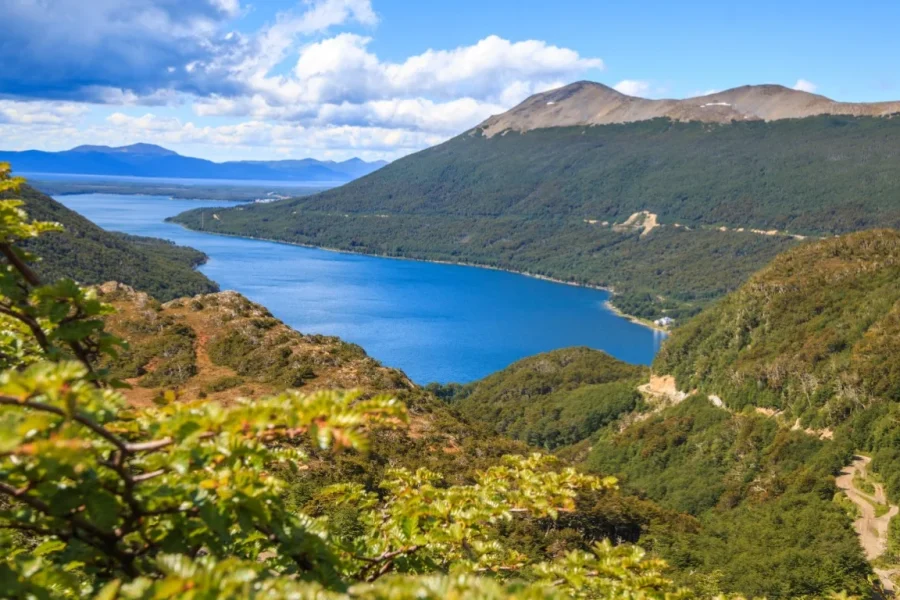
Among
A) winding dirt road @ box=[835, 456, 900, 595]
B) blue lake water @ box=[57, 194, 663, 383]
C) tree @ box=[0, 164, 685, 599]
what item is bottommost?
blue lake water @ box=[57, 194, 663, 383]

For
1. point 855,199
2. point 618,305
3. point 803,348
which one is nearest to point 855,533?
point 803,348

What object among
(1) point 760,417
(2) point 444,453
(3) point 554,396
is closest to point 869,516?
(1) point 760,417

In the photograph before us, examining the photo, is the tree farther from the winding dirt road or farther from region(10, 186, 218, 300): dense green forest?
region(10, 186, 218, 300): dense green forest

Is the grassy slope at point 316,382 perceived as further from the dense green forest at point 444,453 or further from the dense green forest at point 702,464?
the dense green forest at point 702,464

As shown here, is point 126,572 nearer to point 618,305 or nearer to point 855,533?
point 855,533

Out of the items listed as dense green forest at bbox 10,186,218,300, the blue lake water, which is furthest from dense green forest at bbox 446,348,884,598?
dense green forest at bbox 10,186,218,300

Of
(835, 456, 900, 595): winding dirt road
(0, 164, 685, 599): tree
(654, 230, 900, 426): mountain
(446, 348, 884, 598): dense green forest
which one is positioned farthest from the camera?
(654, 230, 900, 426): mountain

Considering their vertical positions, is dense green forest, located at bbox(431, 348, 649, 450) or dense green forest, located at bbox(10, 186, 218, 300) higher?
dense green forest, located at bbox(10, 186, 218, 300)

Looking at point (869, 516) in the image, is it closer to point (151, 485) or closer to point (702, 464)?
point (702, 464)
